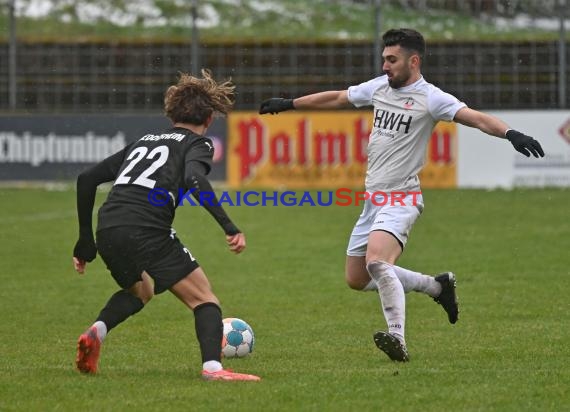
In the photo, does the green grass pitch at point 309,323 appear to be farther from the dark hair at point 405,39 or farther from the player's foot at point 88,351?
the dark hair at point 405,39

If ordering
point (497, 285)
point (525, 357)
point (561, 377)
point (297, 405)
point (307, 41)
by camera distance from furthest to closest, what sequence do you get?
point (307, 41) < point (497, 285) < point (525, 357) < point (561, 377) < point (297, 405)

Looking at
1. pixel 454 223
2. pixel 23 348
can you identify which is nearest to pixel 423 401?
pixel 23 348

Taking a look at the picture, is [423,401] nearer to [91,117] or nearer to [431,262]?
[431,262]

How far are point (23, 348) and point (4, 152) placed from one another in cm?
1475

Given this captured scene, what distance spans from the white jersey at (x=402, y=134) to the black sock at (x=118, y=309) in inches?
77.0

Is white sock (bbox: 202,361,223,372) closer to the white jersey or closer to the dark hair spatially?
the white jersey

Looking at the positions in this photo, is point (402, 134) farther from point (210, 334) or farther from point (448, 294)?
point (210, 334)

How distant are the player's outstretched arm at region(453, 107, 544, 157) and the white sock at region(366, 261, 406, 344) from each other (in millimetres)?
1088

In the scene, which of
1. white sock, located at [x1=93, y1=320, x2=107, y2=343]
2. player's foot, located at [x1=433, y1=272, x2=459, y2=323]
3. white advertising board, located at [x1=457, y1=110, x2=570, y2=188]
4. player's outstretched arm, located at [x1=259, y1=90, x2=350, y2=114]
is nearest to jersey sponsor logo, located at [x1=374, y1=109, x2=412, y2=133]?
player's outstretched arm, located at [x1=259, y1=90, x2=350, y2=114]

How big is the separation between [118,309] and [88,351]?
313mm

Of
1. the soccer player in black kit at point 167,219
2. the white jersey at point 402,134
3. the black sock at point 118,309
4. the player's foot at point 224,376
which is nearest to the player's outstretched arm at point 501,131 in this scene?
the white jersey at point 402,134

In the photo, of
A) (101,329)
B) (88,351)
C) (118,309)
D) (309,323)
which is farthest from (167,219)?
(309,323)

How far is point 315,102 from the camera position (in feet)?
29.0

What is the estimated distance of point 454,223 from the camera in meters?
17.3
